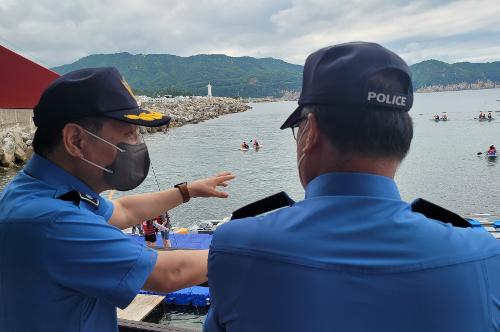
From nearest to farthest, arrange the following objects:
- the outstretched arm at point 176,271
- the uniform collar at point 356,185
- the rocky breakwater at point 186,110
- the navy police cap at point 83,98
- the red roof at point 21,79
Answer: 1. the uniform collar at point 356,185
2. the outstretched arm at point 176,271
3. the navy police cap at point 83,98
4. the red roof at point 21,79
5. the rocky breakwater at point 186,110

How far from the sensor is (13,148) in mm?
35562

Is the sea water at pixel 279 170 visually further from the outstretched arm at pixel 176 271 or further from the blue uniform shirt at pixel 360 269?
the blue uniform shirt at pixel 360 269

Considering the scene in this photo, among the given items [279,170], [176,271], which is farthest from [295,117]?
[279,170]

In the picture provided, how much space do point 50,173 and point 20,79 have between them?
3.97ft

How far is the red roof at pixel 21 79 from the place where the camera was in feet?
8.55

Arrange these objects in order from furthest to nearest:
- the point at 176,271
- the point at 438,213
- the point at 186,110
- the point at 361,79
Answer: the point at 186,110 → the point at 176,271 → the point at 438,213 → the point at 361,79

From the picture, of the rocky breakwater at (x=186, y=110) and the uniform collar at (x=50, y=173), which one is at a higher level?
the uniform collar at (x=50, y=173)

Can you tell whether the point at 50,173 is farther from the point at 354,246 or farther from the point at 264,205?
the point at 354,246

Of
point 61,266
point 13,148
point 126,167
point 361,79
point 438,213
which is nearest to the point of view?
point 361,79

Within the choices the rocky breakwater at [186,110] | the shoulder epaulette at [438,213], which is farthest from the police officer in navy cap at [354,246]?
the rocky breakwater at [186,110]

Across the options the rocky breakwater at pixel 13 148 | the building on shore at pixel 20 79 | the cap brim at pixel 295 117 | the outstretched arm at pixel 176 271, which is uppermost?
the building on shore at pixel 20 79

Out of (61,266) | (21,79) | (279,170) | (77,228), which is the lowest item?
(279,170)

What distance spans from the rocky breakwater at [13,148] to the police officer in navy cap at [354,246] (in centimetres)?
3768

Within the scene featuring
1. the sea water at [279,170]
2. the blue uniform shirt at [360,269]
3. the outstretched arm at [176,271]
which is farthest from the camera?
the sea water at [279,170]
